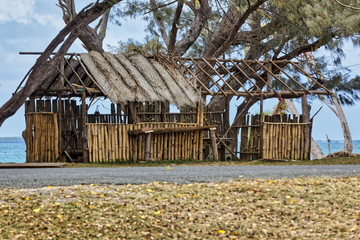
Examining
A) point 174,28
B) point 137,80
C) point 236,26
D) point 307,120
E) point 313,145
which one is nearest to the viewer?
point 137,80

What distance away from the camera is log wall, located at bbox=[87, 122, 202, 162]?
60.0 feet

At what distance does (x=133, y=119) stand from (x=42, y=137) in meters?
2.87

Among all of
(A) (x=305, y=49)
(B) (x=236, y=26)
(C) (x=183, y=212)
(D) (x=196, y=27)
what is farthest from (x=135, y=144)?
(C) (x=183, y=212)

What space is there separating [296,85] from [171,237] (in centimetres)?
1678

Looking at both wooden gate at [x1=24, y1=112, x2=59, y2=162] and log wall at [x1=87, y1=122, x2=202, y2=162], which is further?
wooden gate at [x1=24, y1=112, x2=59, y2=162]

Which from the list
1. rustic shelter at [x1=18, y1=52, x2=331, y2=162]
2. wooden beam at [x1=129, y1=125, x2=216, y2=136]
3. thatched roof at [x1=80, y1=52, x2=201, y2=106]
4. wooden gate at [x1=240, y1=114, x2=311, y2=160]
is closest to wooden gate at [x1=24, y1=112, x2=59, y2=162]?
rustic shelter at [x1=18, y1=52, x2=331, y2=162]

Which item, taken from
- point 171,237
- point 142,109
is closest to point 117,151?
point 142,109

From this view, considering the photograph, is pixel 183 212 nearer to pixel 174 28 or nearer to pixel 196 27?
pixel 196 27

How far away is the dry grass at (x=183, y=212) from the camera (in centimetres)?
709

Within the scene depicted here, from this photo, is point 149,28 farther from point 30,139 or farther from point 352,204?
point 352,204

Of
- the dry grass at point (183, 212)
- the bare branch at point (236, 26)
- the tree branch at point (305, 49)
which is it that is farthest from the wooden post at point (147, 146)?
the dry grass at point (183, 212)

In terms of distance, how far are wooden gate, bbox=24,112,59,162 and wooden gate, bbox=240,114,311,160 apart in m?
6.50

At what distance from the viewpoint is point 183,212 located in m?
7.93

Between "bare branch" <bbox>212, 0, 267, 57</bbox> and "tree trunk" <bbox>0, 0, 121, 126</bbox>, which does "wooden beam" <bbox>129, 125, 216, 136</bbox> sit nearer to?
"bare branch" <bbox>212, 0, 267, 57</bbox>
